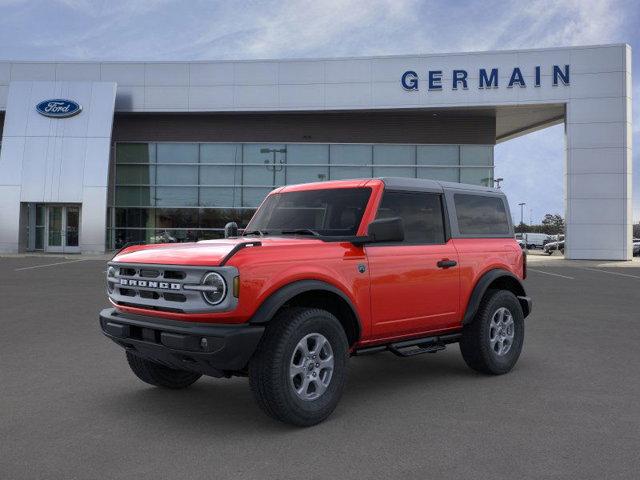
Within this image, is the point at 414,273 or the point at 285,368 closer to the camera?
the point at 285,368

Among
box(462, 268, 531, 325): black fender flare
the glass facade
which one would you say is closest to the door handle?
box(462, 268, 531, 325): black fender flare

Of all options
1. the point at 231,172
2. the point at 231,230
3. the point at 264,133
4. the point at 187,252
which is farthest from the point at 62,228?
the point at 187,252

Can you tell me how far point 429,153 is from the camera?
97.5 feet

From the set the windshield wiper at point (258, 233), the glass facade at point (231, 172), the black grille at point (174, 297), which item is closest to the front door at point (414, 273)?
the windshield wiper at point (258, 233)

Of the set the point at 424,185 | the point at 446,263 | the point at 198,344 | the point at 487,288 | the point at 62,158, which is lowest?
the point at 198,344

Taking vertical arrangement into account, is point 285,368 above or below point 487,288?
below

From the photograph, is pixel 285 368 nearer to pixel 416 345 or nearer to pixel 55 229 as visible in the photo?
pixel 416 345

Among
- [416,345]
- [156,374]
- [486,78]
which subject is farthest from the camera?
[486,78]

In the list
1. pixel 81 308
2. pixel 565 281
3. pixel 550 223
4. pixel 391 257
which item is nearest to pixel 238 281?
pixel 391 257

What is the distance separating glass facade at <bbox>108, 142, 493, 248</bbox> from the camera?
97.3 feet

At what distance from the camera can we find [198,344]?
3990 mm

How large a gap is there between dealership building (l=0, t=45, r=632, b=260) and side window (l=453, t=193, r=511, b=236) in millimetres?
22308

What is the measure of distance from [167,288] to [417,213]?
240cm

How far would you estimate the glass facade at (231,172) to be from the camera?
2966cm
